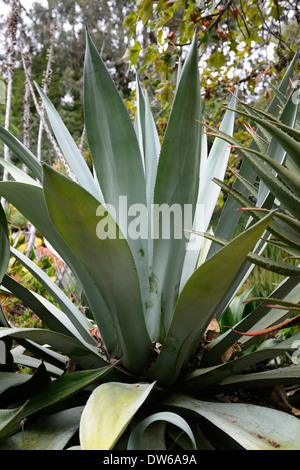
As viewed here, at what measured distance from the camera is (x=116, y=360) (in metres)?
0.96

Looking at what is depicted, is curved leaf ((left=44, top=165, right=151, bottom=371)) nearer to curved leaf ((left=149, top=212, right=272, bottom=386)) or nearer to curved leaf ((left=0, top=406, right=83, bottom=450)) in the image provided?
curved leaf ((left=149, top=212, right=272, bottom=386))

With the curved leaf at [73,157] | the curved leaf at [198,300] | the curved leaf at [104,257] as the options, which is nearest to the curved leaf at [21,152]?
the curved leaf at [73,157]

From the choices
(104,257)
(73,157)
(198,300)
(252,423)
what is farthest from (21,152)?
(252,423)

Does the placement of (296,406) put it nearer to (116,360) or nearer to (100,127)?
(116,360)

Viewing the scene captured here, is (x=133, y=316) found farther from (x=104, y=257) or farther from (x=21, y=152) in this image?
(x=21, y=152)

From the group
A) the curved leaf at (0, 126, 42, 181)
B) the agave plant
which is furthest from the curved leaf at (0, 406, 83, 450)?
the curved leaf at (0, 126, 42, 181)

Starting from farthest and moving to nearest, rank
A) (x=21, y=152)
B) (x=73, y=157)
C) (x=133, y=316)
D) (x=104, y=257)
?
(x=73, y=157), (x=21, y=152), (x=133, y=316), (x=104, y=257)

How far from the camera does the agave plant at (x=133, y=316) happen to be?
2.35 ft

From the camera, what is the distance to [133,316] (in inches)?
34.1

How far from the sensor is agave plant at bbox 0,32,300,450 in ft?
2.35

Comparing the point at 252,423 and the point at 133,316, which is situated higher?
the point at 133,316

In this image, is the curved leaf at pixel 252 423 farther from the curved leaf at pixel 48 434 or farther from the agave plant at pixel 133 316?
the curved leaf at pixel 48 434
